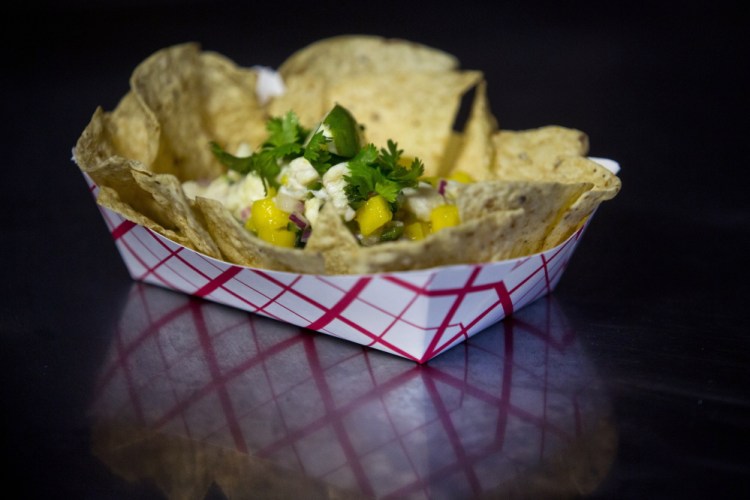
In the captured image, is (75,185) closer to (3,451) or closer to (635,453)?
(3,451)

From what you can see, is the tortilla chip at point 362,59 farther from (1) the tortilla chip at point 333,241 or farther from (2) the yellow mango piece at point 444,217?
(1) the tortilla chip at point 333,241

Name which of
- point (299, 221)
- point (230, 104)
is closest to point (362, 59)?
point (230, 104)

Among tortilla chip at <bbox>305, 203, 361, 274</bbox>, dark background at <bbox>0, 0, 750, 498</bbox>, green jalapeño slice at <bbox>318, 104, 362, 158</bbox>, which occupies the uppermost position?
green jalapeño slice at <bbox>318, 104, 362, 158</bbox>

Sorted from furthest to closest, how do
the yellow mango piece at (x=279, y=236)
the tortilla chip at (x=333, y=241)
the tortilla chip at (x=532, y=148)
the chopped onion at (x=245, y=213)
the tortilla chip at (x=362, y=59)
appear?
the tortilla chip at (x=362, y=59), the tortilla chip at (x=532, y=148), the chopped onion at (x=245, y=213), the yellow mango piece at (x=279, y=236), the tortilla chip at (x=333, y=241)

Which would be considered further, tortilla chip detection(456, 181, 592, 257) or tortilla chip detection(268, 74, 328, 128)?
tortilla chip detection(268, 74, 328, 128)

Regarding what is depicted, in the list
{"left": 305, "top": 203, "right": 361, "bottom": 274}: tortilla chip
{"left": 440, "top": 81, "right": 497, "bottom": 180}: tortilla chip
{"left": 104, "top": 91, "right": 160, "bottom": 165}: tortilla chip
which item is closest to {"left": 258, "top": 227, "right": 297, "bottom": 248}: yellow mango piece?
{"left": 305, "top": 203, "right": 361, "bottom": 274}: tortilla chip

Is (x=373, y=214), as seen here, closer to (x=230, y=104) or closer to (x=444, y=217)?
(x=444, y=217)

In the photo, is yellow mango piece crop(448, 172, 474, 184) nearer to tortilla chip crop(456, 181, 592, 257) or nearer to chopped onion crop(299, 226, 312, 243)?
tortilla chip crop(456, 181, 592, 257)

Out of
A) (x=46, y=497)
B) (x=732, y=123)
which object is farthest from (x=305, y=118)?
(x=732, y=123)

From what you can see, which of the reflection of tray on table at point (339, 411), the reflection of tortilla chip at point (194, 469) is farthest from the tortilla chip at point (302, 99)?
the reflection of tortilla chip at point (194, 469)
